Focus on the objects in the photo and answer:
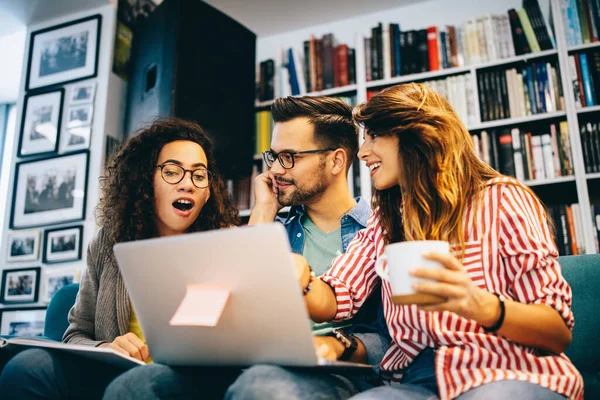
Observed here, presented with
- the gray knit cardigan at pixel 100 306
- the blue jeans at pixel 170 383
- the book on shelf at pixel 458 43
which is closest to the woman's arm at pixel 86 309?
the gray knit cardigan at pixel 100 306

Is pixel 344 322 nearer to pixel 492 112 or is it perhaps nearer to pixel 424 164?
pixel 424 164

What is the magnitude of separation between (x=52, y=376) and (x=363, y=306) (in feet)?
2.46

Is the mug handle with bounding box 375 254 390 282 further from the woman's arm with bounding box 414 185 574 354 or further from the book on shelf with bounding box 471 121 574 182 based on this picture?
the book on shelf with bounding box 471 121 574 182

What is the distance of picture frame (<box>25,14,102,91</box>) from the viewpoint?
9.09 feet

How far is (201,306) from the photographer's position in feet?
2.54

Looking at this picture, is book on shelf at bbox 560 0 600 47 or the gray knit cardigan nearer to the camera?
the gray knit cardigan

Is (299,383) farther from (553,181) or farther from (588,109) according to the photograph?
(588,109)

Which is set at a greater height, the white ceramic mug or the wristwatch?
the white ceramic mug

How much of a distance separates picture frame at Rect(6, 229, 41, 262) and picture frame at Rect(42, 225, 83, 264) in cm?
6

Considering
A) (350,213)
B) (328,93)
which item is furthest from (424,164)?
(328,93)

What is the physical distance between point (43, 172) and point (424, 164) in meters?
2.37

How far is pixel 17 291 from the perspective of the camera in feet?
8.72

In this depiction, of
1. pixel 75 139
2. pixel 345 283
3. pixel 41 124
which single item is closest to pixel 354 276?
pixel 345 283

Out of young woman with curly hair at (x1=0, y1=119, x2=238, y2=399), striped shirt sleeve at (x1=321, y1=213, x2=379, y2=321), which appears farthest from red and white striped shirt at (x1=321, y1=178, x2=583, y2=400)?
young woman with curly hair at (x1=0, y1=119, x2=238, y2=399)
